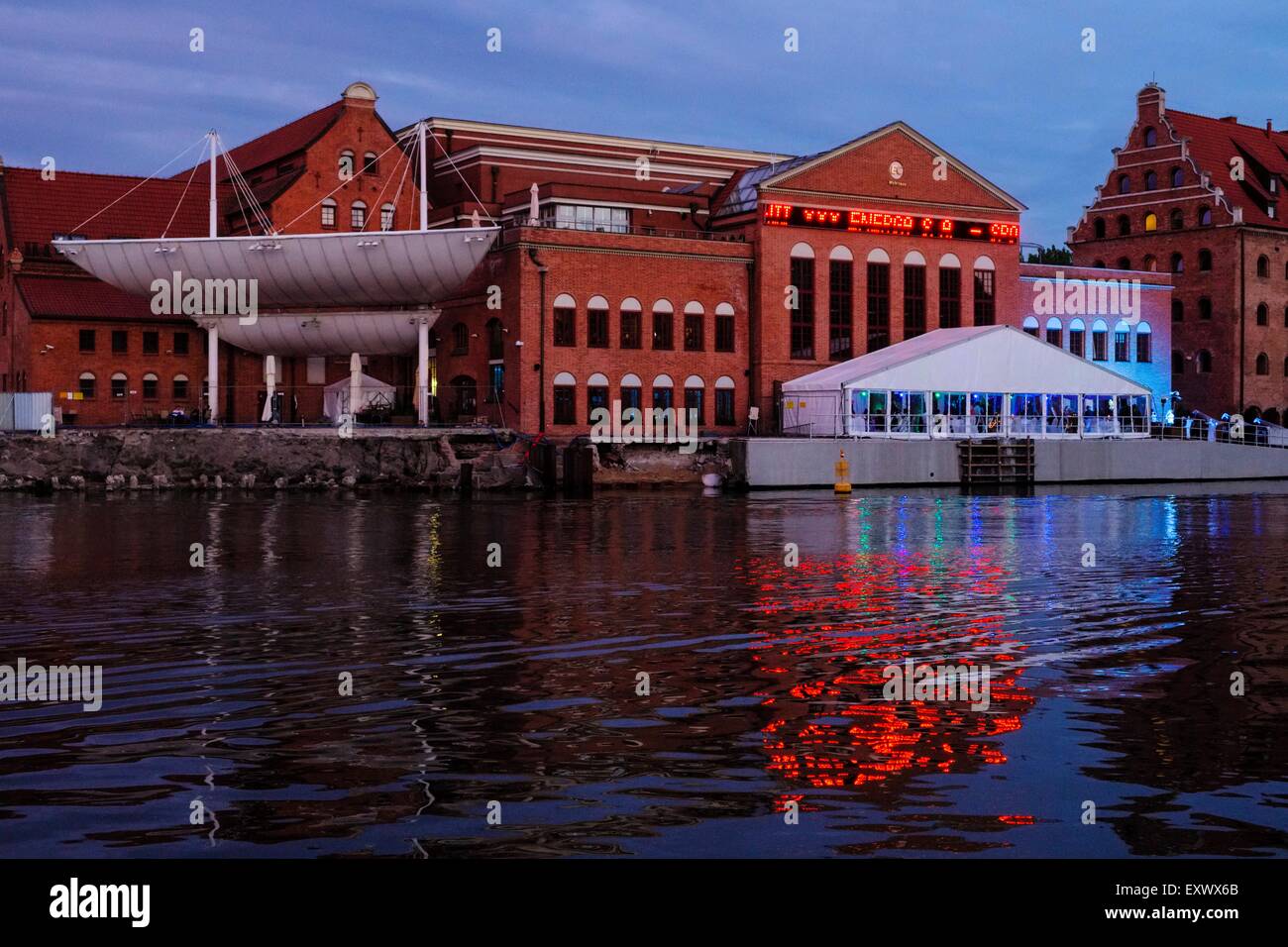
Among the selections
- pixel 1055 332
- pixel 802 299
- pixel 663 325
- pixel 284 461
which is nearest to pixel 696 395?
pixel 663 325

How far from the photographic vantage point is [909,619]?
64.4 feet

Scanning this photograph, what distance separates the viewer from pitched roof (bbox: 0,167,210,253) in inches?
2940

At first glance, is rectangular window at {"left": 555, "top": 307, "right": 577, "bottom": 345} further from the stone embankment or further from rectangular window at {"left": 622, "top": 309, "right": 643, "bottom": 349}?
the stone embankment

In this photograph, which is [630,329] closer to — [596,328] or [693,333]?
[596,328]

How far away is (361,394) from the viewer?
7031cm

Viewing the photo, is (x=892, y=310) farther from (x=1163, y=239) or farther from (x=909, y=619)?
(x=909, y=619)

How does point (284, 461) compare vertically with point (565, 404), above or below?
below

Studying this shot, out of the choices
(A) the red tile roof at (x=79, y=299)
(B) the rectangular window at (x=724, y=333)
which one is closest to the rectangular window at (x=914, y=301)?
(B) the rectangular window at (x=724, y=333)

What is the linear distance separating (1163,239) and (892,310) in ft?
78.9

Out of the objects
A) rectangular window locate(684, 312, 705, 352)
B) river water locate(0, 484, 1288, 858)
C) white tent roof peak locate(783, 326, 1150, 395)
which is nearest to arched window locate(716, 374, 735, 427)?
rectangular window locate(684, 312, 705, 352)

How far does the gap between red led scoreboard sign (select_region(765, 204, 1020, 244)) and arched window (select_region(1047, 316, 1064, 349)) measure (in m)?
5.98

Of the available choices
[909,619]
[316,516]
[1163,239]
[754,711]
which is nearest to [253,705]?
[754,711]

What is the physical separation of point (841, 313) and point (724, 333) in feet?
21.9

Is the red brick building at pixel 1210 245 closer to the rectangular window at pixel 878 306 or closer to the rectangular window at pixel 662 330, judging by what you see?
the rectangular window at pixel 878 306
